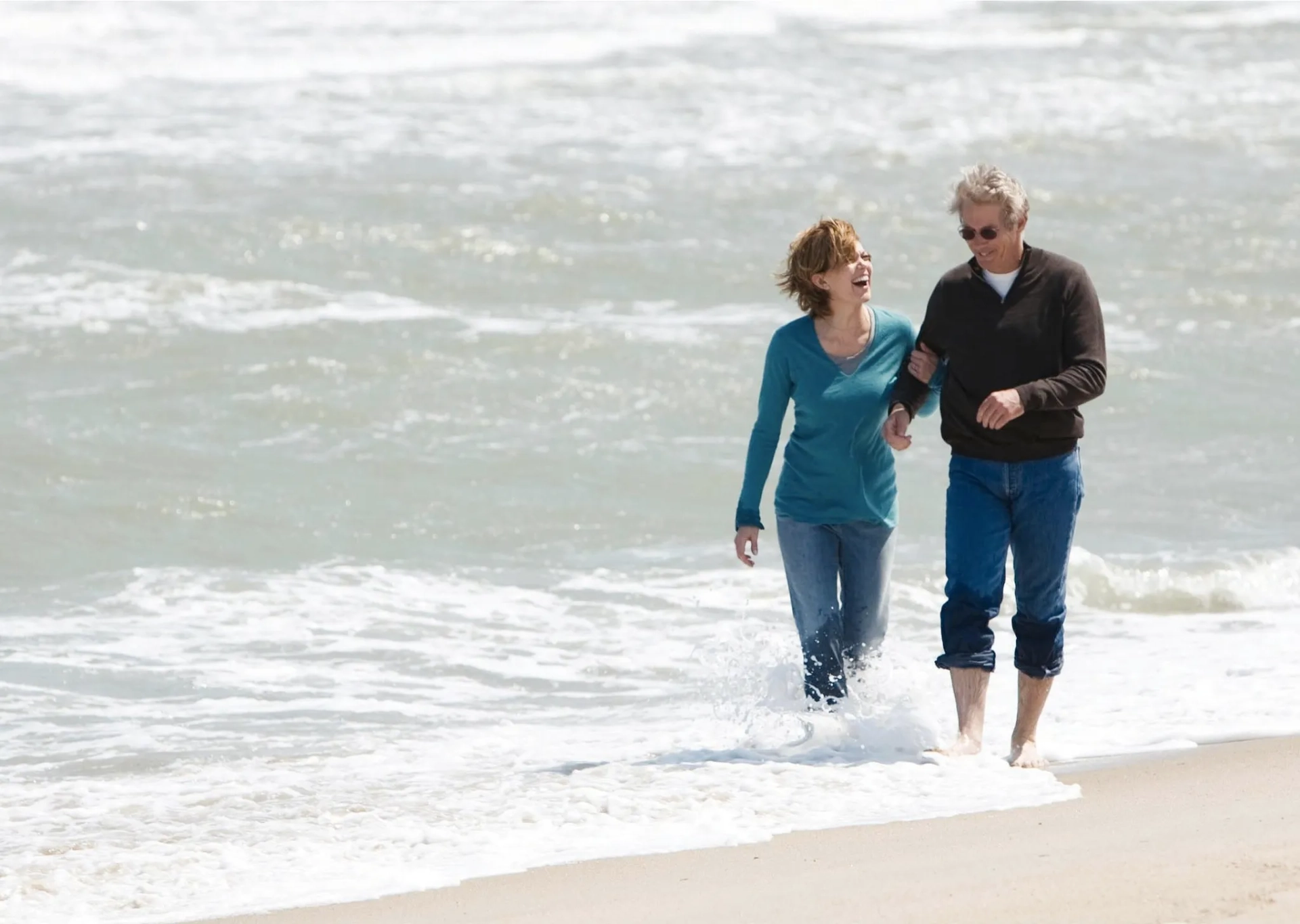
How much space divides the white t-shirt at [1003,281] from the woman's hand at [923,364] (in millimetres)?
283

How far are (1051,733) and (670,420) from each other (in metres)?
5.86

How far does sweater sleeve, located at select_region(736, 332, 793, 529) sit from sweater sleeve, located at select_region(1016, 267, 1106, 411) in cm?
80

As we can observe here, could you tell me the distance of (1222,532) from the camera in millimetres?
9328

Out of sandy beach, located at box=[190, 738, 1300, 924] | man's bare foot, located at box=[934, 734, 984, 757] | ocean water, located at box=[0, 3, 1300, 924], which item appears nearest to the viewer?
sandy beach, located at box=[190, 738, 1300, 924]

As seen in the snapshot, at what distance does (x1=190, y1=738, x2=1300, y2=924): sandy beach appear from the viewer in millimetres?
3822

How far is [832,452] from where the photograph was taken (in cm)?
536

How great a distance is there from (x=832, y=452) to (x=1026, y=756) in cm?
→ 110

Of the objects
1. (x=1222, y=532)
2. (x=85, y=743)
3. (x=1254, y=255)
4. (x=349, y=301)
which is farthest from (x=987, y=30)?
(x=85, y=743)

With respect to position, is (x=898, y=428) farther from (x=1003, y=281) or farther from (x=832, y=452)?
(x=1003, y=281)

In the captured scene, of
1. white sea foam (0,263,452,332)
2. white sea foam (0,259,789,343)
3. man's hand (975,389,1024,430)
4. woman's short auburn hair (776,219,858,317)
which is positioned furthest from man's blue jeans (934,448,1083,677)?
white sea foam (0,263,452,332)

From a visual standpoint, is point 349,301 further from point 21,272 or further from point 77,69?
point 77,69

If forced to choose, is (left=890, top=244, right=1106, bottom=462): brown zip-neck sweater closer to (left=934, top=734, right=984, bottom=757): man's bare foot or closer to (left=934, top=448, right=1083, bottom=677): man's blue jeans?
(left=934, top=448, right=1083, bottom=677): man's blue jeans

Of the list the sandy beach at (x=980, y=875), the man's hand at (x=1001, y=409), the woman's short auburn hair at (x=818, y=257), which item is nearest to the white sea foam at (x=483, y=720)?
the sandy beach at (x=980, y=875)

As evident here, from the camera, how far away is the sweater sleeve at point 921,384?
204 inches
